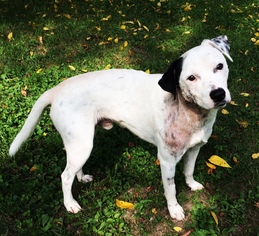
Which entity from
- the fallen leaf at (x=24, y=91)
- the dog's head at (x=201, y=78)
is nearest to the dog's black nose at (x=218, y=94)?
the dog's head at (x=201, y=78)

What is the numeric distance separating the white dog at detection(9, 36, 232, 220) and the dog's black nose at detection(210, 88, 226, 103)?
0.13m

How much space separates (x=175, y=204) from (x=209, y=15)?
4.79 m

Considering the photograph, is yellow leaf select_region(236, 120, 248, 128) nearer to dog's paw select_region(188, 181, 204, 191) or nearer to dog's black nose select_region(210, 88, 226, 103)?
dog's paw select_region(188, 181, 204, 191)

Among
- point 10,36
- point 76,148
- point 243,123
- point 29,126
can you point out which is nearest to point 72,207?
point 76,148

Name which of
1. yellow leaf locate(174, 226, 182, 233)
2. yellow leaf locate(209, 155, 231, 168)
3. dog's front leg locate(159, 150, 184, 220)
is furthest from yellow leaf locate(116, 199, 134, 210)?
yellow leaf locate(209, 155, 231, 168)

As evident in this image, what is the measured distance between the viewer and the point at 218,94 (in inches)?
95.5

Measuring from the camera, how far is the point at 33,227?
129 inches

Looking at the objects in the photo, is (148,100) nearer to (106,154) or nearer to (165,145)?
(165,145)

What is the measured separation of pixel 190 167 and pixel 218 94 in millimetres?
1263

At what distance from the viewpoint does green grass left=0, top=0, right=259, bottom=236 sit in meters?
3.37

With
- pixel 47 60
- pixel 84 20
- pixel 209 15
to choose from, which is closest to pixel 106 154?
pixel 47 60

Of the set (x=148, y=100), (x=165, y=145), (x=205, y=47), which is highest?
(x=205, y=47)

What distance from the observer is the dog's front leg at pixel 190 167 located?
3.38 meters

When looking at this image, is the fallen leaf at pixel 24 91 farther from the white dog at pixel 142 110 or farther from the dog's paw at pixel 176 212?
the dog's paw at pixel 176 212
